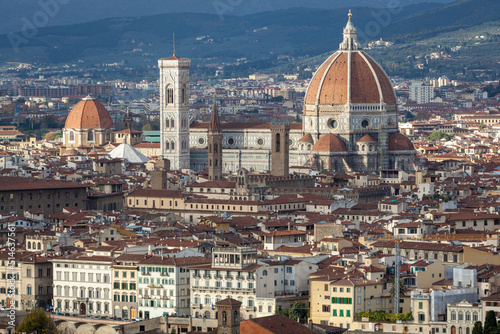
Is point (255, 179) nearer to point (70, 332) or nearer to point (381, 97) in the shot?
point (381, 97)

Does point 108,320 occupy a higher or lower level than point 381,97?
lower

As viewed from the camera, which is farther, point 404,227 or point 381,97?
point 381,97

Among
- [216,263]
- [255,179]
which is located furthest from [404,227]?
[255,179]

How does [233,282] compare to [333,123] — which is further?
[333,123]

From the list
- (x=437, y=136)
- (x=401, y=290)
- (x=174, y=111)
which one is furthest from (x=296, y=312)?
(x=437, y=136)

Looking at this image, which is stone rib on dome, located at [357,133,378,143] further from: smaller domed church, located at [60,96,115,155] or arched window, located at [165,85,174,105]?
smaller domed church, located at [60,96,115,155]

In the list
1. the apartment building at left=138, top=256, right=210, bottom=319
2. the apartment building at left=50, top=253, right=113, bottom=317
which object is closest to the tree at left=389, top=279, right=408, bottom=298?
the apartment building at left=138, top=256, right=210, bottom=319

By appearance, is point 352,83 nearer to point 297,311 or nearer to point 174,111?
point 174,111
